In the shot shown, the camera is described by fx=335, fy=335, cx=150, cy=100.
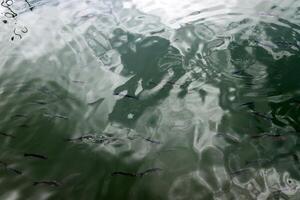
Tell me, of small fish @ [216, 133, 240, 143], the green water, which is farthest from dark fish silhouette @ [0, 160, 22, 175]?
small fish @ [216, 133, 240, 143]

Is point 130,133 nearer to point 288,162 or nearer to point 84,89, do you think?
point 84,89

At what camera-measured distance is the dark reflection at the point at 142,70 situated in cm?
539

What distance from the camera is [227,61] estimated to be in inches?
238

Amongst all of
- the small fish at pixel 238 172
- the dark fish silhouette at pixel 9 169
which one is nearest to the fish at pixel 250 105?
the small fish at pixel 238 172

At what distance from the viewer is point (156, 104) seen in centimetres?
539

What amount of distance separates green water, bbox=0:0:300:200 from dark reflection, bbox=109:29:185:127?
23 mm

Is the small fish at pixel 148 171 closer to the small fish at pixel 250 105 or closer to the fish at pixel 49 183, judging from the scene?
the fish at pixel 49 183

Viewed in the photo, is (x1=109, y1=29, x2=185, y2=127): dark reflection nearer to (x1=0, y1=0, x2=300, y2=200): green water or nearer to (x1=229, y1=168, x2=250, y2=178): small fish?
(x1=0, y1=0, x2=300, y2=200): green water

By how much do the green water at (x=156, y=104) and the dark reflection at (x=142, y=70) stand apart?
0.08 ft

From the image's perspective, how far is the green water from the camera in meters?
4.22

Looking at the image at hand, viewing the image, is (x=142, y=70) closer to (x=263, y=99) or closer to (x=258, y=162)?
(x=263, y=99)

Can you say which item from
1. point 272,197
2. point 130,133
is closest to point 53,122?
point 130,133

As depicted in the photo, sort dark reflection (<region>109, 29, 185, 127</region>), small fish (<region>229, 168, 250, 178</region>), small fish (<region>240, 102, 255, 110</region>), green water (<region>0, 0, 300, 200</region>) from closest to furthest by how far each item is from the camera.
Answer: small fish (<region>229, 168, 250, 178</region>), green water (<region>0, 0, 300, 200</region>), small fish (<region>240, 102, 255, 110</region>), dark reflection (<region>109, 29, 185, 127</region>)

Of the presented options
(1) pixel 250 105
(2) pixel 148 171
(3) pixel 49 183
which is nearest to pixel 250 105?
(1) pixel 250 105
